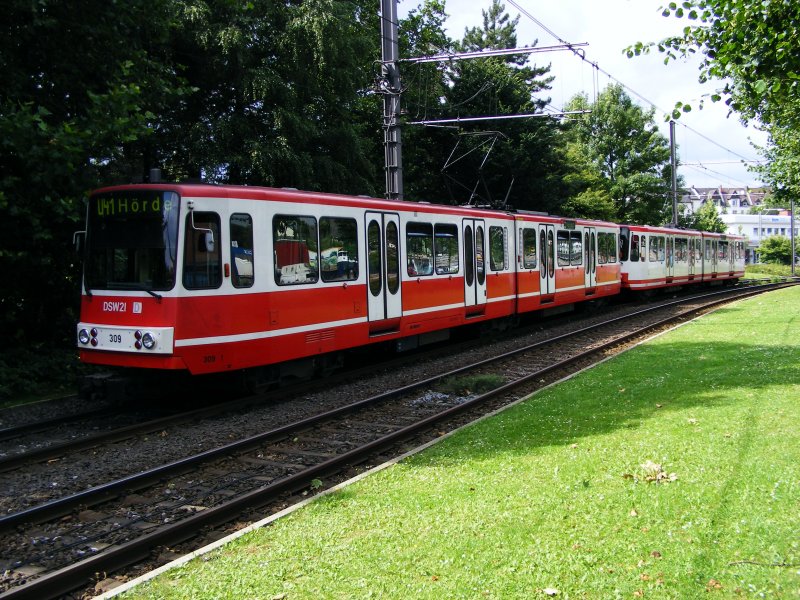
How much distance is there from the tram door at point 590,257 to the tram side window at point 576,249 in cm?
39

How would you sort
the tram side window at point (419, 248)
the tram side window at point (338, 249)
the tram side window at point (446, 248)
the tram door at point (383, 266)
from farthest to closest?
the tram side window at point (446, 248) < the tram side window at point (419, 248) < the tram door at point (383, 266) < the tram side window at point (338, 249)

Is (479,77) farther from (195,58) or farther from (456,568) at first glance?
(456,568)

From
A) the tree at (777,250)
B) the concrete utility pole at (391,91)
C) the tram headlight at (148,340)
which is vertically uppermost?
the concrete utility pole at (391,91)

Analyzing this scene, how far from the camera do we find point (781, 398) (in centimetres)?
911

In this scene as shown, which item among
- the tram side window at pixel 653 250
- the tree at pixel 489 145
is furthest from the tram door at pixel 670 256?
the tree at pixel 489 145

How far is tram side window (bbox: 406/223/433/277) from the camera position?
13.9 m

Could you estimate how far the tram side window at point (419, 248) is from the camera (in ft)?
45.6

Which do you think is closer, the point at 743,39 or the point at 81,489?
the point at 81,489

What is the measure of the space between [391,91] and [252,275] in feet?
32.0

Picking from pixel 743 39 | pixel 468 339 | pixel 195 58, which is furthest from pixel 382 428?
pixel 195 58

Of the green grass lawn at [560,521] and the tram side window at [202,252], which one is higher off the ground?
the tram side window at [202,252]

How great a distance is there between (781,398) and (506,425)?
3654mm

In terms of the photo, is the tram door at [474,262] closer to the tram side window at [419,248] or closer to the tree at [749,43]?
the tram side window at [419,248]

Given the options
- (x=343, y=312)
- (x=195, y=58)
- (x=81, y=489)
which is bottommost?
(x=81, y=489)
